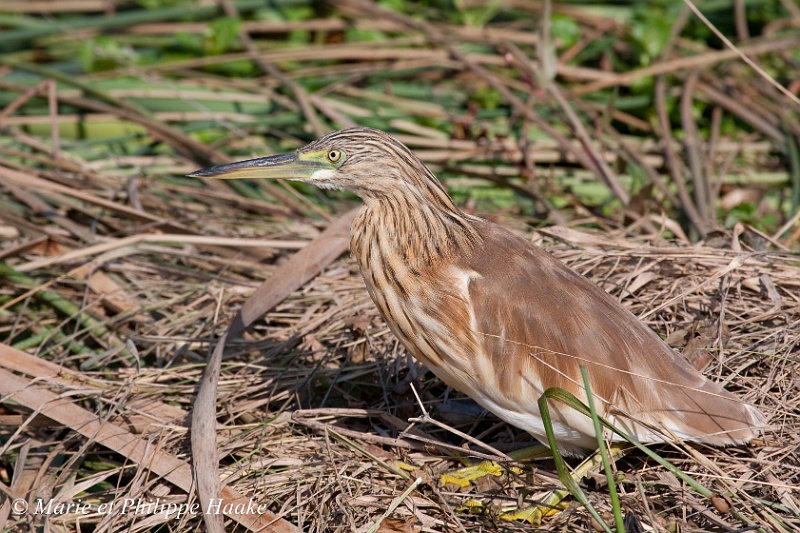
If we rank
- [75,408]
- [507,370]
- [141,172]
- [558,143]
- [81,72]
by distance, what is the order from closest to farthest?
1. [507,370]
2. [75,408]
3. [141,172]
4. [558,143]
5. [81,72]

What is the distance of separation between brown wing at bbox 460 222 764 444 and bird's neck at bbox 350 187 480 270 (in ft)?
0.34

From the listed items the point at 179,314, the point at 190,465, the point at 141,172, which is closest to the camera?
the point at 190,465

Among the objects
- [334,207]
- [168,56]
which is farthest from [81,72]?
[334,207]

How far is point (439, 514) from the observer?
9.81 feet

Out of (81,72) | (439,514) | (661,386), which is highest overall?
(81,72)

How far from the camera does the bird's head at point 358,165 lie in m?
2.97

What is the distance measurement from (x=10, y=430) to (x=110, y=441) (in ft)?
1.70

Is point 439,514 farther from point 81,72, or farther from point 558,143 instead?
point 81,72
